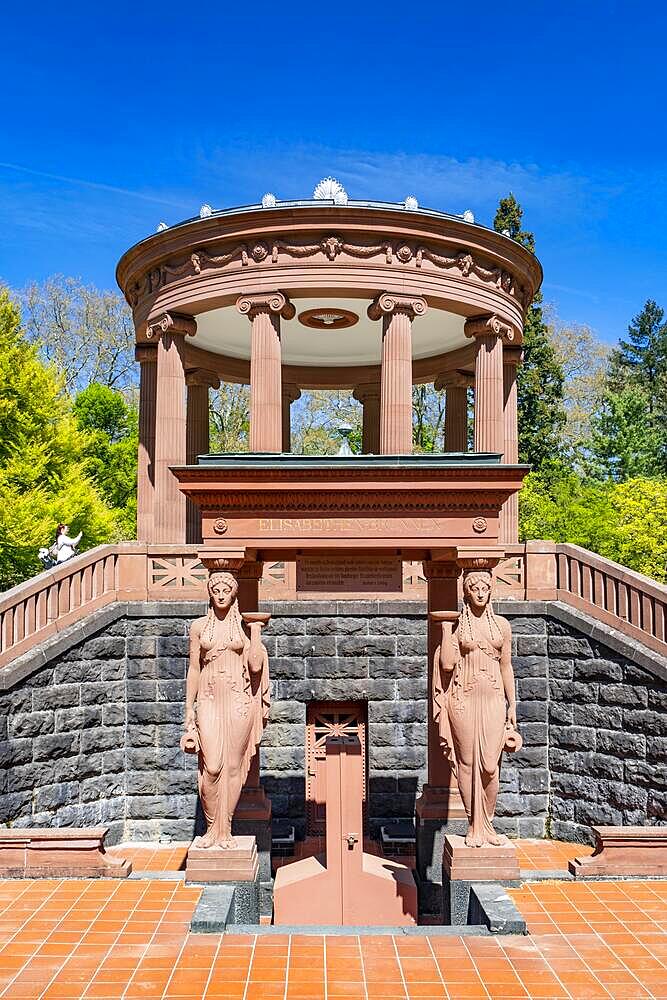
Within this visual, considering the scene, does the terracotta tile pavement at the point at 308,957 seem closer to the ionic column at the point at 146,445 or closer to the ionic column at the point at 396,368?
the ionic column at the point at 396,368

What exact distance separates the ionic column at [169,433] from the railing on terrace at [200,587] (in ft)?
11.7

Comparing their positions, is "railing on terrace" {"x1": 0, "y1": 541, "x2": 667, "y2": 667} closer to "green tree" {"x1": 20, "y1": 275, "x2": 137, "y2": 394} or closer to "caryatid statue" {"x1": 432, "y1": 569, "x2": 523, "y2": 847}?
"caryatid statue" {"x1": 432, "y1": 569, "x2": 523, "y2": 847}

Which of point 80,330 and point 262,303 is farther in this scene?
point 80,330

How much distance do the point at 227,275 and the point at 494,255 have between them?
20.1 ft

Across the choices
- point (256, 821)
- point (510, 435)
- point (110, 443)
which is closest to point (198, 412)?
point (510, 435)

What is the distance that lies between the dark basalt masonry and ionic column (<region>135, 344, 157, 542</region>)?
587 cm

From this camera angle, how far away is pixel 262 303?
18.5m

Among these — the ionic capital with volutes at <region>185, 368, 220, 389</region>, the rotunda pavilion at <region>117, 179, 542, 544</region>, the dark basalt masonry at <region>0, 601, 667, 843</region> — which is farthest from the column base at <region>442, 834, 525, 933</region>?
the ionic capital with volutes at <region>185, 368, 220, 389</region>

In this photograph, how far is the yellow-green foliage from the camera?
1045 inches

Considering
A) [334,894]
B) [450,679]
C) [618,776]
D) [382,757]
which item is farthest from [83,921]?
[618,776]

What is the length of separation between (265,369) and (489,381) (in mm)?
5409

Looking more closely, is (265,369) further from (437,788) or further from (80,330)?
(80,330)

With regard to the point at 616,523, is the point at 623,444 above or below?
above

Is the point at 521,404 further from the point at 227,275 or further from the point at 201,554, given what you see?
the point at 201,554
